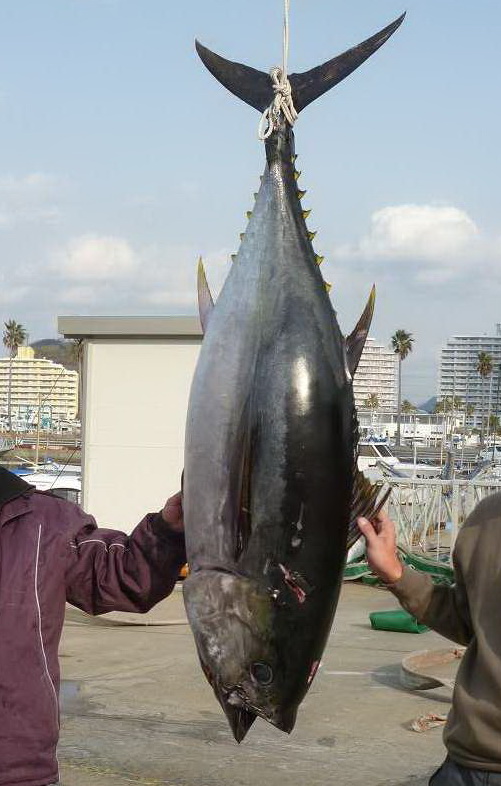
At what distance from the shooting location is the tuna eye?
1952 millimetres

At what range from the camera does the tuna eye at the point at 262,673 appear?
1952mm

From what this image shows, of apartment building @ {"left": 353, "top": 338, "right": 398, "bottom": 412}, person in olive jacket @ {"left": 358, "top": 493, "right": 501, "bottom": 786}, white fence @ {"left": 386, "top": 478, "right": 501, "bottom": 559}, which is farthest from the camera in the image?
apartment building @ {"left": 353, "top": 338, "right": 398, "bottom": 412}

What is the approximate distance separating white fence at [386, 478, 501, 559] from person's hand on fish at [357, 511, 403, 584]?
10028 mm

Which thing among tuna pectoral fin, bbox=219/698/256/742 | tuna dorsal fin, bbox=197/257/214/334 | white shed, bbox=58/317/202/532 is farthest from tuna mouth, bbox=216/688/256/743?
white shed, bbox=58/317/202/532

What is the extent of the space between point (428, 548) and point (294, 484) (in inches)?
515

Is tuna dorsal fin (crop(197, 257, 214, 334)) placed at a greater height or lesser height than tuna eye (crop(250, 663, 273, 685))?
greater

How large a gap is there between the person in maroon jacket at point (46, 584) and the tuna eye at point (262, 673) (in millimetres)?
423

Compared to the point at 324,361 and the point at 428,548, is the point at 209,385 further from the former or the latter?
the point at 428,548

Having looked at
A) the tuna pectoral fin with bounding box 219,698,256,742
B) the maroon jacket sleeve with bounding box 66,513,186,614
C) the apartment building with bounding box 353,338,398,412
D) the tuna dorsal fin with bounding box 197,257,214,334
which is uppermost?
the apartment building with bounding box 353,338,398,412

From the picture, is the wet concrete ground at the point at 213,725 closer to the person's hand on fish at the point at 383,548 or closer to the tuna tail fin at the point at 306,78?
the person's hand on fish at the point at 383,548

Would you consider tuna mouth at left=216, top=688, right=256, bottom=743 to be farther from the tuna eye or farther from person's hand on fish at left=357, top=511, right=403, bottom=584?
person's hand on fish at left=357, top=511, right=403, bottom=584

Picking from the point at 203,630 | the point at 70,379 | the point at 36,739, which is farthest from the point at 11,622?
the point at 70,379

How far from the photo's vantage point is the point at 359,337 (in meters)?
2.12

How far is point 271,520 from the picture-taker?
194cm
